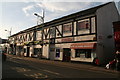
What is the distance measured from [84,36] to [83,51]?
2452 millimetres

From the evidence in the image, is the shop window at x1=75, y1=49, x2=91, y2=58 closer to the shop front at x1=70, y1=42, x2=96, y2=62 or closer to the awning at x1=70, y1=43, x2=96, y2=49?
the shop front at x1=70, y1=42, x2=96, y2=62

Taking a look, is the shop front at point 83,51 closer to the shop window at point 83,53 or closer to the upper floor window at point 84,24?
the shop window at point 83,53

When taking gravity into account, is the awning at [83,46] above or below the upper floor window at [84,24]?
below

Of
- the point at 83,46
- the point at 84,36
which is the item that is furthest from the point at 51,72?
the point at 84,36

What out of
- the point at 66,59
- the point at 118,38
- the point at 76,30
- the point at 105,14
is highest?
the point at 105,14

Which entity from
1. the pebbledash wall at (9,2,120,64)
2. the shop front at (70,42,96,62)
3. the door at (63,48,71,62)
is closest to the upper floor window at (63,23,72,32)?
the pebbledash wall at (9,2,120,64)

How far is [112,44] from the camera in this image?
2281 centimetres

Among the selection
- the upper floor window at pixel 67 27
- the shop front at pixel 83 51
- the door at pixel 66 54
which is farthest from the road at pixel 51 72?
the upper floor window at pixel 67 27

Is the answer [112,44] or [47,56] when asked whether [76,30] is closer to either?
[112,44]

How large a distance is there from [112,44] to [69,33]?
788cm

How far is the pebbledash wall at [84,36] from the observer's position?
19.8m

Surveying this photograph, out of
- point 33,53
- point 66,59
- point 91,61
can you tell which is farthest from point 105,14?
point 33,53

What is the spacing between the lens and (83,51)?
Answer: 21.0 meters

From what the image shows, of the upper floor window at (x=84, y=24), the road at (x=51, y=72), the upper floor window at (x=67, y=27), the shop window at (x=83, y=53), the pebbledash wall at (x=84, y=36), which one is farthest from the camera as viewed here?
the upper floor window at (x=67, y=27)
